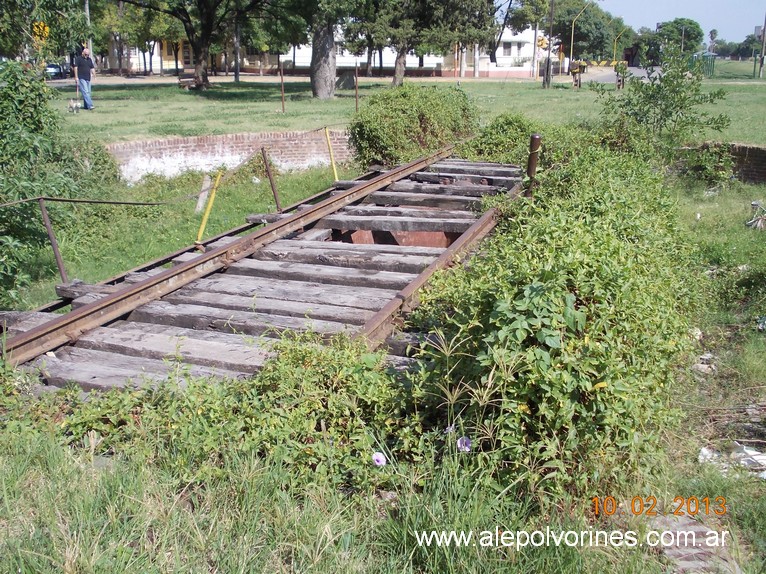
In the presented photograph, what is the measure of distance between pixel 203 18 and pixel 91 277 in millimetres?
26893

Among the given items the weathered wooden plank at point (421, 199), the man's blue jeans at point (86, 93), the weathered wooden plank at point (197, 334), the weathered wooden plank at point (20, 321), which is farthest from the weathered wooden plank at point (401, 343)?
the man's blue jeans at point (86, 93)

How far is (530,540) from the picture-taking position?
286 centimetres

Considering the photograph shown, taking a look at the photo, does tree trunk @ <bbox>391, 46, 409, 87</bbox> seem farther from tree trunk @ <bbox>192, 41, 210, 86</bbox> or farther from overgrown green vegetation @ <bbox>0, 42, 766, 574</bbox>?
overgrown green vegetation @ <bbox>0, 42, 766, 574</bbox>

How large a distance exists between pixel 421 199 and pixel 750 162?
762cm

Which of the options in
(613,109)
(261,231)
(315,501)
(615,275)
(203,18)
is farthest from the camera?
(203,18)

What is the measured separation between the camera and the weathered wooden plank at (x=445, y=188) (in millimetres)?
9602

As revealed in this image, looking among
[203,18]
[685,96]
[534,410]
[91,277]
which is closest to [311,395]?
[534,410]

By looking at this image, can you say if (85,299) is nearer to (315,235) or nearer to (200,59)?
(315,235)

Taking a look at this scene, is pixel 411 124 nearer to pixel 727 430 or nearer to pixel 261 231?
pixel 261 231

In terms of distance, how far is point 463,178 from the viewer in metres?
10.6

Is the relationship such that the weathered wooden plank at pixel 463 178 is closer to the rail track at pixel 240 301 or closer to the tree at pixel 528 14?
the rail track at pixel 240 301

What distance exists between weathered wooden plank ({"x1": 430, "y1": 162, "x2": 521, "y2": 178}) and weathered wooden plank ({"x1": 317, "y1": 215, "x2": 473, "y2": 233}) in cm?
298

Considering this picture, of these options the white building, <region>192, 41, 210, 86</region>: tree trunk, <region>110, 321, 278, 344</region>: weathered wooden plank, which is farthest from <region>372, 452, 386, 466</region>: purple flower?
the white building

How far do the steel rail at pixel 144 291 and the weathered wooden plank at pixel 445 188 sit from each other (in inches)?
53.9
